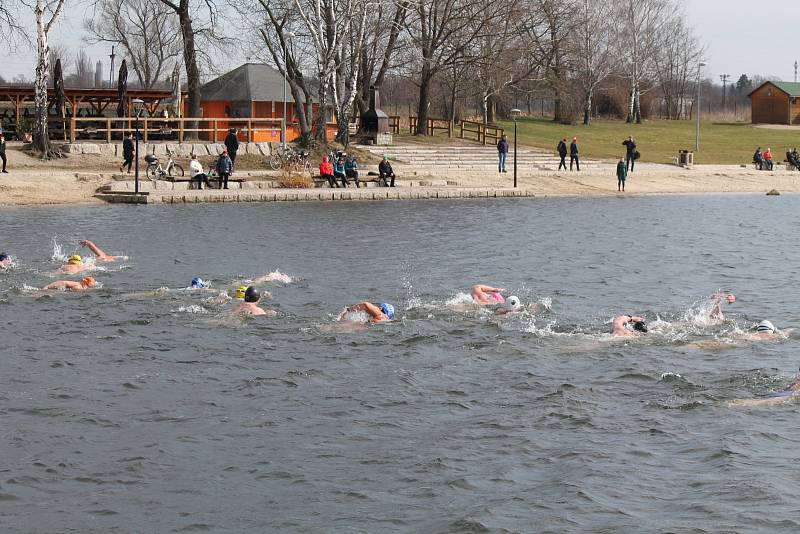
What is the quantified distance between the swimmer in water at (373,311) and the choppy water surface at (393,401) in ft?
0.96

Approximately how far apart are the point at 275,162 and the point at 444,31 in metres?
17.8

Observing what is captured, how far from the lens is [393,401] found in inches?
522

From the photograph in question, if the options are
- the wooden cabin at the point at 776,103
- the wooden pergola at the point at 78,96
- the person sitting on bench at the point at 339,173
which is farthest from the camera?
the wooden cabin at the point at 776,103

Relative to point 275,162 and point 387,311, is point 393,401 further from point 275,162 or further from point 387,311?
point 275,162

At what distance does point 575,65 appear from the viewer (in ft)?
252

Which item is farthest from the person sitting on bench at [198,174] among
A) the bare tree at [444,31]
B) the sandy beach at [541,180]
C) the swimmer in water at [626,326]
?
the swimmer in water at [626,326]

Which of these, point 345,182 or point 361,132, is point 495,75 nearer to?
point 361,132

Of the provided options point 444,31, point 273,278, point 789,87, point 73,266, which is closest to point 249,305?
point 273,278

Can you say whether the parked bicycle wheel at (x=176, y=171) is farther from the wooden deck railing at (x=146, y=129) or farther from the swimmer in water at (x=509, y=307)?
the swimmer in water at (x=509, y=307)

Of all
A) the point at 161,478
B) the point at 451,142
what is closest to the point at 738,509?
the point at 161,478

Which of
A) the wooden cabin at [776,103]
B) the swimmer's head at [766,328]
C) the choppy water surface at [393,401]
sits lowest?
the choppy water surface at [393,401]

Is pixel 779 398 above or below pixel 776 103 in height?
below

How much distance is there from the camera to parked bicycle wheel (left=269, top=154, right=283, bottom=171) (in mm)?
42156

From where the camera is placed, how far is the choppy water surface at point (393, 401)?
10.0 m
